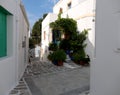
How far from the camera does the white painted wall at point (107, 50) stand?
383cm

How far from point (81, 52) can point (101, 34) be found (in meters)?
9.29

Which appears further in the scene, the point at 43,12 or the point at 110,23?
the point at 43,12

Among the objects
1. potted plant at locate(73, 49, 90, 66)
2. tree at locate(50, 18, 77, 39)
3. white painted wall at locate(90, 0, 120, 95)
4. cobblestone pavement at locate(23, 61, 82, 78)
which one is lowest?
cobblestone pavement at locate(23, 61, 82, 78)

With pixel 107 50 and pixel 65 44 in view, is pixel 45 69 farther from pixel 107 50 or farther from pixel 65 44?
pixel 107 50

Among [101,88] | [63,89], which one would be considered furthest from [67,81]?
[101,88]

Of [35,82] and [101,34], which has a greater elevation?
[101,34]

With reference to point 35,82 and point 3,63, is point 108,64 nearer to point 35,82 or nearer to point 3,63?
point 3,63

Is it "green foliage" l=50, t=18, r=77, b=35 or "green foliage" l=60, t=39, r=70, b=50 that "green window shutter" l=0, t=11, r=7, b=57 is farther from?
"green foliage" l=50, t=18, r=77, b=35

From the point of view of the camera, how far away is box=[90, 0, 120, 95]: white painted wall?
383cm

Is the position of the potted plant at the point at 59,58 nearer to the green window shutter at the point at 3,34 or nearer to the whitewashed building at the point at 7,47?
the whitewashed building at the point at 7,47

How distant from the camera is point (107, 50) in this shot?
414 cm

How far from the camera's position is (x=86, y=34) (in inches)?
549

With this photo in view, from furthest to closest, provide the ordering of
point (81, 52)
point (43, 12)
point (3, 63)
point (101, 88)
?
1. point (43, 12)
2. point (81, 52)
3. point (3, 63)
4. point (101, 88)

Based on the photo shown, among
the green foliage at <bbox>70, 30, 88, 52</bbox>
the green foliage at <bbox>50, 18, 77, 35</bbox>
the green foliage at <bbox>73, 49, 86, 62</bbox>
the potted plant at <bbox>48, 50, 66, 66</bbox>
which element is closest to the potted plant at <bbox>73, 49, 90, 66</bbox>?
the green foliage at <bbox>73, 49, 86, 62</bbox>
